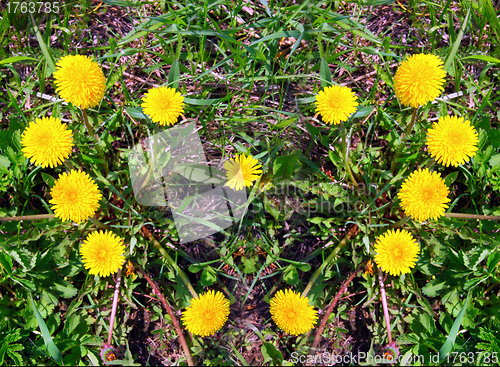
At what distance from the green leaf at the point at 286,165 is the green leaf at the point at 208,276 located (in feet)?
2.62

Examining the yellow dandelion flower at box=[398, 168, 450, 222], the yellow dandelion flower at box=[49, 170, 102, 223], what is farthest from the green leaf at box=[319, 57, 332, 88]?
the yellow dandelion flower at box=[49, 170, 102, 223]

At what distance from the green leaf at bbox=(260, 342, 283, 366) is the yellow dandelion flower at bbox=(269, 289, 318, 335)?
12.4 inches

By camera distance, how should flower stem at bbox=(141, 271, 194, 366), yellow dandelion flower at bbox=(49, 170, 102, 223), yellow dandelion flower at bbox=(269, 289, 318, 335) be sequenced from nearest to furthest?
1. yellow dandelion flower at bbox=(49, 170, 102, 223)
2. yellow dandelion flower at bbox=(269, 289, 318, 335)
3. flower stem at bbox=(141, 271, 194, 366)

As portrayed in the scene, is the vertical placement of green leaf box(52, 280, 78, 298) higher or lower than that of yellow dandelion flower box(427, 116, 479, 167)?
lower

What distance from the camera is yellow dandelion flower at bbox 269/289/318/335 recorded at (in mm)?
2047

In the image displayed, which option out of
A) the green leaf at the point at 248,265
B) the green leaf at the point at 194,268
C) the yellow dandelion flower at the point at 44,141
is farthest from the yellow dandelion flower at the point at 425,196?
the yellow dandelion flower at the point at 44,141

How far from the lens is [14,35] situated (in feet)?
9.23

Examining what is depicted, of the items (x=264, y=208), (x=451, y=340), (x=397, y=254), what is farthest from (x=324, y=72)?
(x=451, y=340)

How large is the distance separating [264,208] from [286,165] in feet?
1.18

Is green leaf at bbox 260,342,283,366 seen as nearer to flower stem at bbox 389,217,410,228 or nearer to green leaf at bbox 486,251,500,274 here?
flower stem at bbox 389,217,410,228

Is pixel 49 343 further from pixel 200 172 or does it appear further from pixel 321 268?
pixel 321 268

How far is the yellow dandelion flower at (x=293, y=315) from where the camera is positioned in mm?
2047

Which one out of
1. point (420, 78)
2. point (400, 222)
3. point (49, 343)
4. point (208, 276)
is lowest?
point (49, 343)

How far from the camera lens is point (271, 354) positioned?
2344mm
